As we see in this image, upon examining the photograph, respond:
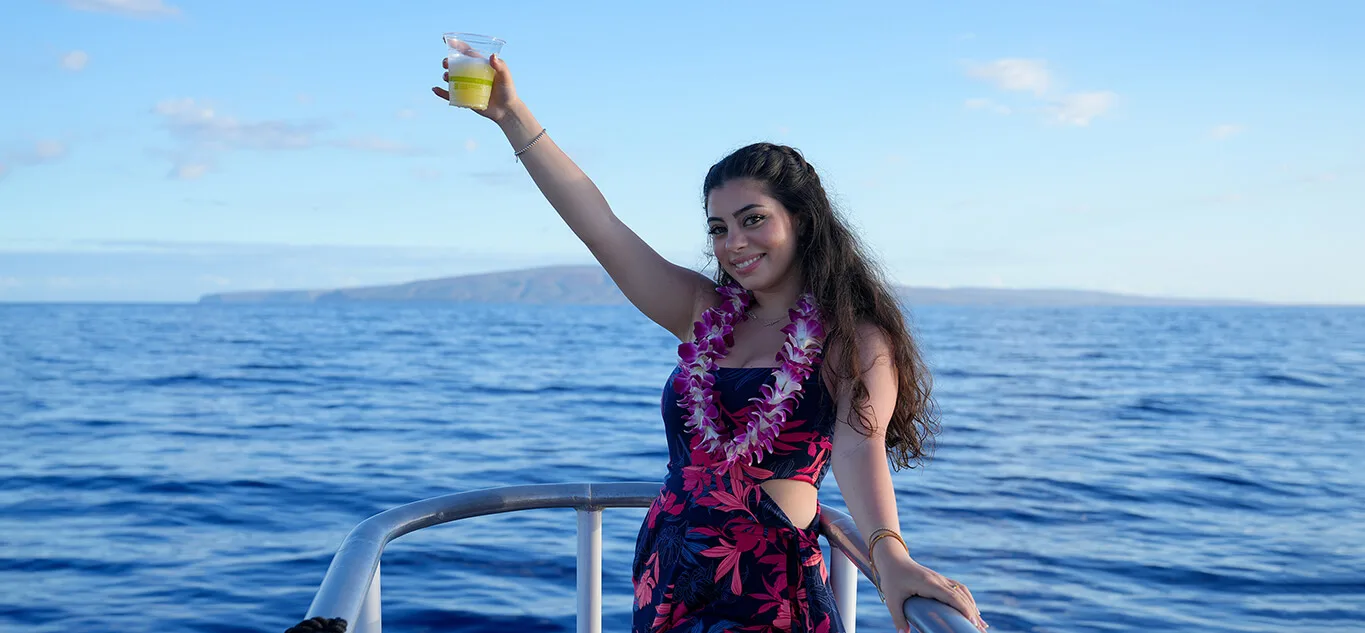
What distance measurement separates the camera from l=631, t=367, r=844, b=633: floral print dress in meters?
2.14

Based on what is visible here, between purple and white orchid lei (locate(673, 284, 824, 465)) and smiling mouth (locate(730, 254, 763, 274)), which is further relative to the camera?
smiling mouth (locate(730, 254, 763, 274))

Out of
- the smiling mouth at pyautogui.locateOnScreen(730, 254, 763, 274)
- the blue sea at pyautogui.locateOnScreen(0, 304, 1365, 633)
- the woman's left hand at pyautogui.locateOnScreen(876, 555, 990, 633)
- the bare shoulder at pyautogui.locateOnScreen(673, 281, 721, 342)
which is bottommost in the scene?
the blue sea at pyautogui.locateOnScreen(0, 304, 1365, 633)

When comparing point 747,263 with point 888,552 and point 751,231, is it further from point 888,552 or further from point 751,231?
point 888,552

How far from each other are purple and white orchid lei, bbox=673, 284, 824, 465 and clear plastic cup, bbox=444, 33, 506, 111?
71cm

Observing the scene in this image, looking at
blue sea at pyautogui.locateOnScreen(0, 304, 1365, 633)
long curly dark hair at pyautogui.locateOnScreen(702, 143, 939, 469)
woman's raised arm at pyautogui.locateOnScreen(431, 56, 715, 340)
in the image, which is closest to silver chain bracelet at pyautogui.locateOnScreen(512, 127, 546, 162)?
woman's raised arm at pyautogui.locateOnScreen(431, 56, 715, 340)

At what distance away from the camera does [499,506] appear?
227cm

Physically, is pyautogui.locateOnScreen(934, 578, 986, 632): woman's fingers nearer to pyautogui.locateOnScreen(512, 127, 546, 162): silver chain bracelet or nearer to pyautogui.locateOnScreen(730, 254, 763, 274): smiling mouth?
pyautogui.locateOnScreen(730, 254, 763, 274): smiling mouth

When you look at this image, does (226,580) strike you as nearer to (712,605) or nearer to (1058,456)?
(712,605)

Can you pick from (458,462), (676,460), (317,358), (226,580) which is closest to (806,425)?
(676,460)

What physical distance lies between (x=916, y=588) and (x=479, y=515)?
93 centimetres

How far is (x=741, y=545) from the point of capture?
2172mm

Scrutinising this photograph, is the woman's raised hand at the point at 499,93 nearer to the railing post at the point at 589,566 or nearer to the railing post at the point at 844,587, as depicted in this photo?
the railing post at the point at 589,566

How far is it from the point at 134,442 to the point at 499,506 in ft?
42.4

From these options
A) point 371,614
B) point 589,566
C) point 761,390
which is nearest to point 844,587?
point 761,390
